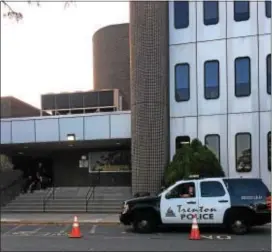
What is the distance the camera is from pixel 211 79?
26.8m

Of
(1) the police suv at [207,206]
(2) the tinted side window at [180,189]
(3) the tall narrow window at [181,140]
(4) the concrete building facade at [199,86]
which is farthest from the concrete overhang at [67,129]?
(1) the police suv at [207,206]

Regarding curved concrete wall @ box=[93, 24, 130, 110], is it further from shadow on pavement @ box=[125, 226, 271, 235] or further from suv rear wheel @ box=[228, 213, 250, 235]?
Answer: suv rear wheel @ box=[228, 213, 250, 235]

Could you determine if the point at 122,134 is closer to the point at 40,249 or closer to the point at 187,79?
the point at 187,79

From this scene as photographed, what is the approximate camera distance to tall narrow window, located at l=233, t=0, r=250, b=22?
86.9 feet

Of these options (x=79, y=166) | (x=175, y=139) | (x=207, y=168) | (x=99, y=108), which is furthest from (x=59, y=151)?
(x=207, y=168)

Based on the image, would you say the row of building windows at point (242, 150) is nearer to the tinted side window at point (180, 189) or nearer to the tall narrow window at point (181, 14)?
the tall narrow window at point (181, 14)

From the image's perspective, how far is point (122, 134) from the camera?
92.2ft

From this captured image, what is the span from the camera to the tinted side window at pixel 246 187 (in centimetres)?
1625

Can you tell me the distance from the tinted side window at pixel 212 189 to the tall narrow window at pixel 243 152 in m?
9.81

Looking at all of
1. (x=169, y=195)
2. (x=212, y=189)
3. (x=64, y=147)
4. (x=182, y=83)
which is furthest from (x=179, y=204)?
(x=64, y=147)

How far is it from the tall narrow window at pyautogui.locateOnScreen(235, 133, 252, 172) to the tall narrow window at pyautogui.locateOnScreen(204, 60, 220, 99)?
230 cm

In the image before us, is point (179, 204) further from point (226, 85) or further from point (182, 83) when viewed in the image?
point (182, 83)

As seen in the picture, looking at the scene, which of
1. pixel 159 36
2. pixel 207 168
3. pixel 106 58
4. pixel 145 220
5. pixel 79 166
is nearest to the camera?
pixel 145 220

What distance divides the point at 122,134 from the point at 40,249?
15.8 meters
